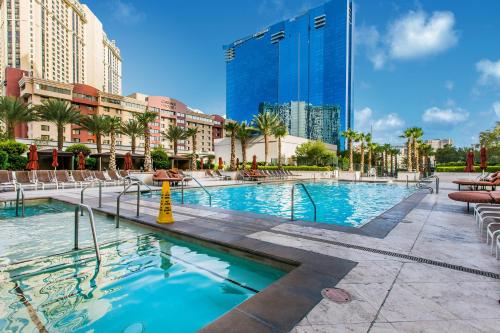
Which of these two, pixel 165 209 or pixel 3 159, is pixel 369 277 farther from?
pixel 3 159

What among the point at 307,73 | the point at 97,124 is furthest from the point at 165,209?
the point at 307,73

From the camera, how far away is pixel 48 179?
618 inches

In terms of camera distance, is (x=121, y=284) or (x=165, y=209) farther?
(x=165, y=209)

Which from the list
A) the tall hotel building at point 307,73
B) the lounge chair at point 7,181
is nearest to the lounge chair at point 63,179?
the lounge chair at point 7,181

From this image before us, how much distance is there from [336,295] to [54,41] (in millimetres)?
134848

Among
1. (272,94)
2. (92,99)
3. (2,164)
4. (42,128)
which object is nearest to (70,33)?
(92,99)

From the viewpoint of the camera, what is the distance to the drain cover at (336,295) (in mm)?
2713

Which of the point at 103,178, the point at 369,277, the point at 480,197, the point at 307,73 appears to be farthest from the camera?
the point at 307,73

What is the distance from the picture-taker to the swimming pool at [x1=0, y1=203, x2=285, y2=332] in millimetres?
2855

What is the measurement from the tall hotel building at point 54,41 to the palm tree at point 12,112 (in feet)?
197

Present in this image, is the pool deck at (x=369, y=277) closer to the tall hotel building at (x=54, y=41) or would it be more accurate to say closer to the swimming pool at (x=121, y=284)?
the swimming pool at (x=121, y=284)

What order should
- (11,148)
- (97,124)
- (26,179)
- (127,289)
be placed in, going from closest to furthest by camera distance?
(127,289)
(26,179)
(11,148)
(97,124)

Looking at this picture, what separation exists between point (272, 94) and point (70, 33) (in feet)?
296

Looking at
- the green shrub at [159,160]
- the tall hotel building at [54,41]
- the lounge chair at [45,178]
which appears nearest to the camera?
the lounge chair at [45,178]
